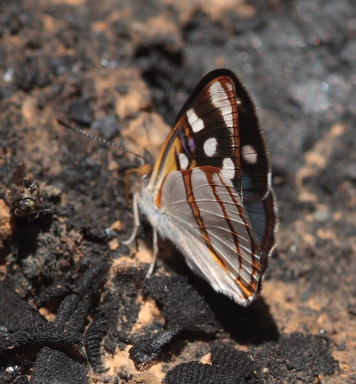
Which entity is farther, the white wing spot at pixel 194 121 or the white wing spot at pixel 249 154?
the white wing spot at pixel 249 154

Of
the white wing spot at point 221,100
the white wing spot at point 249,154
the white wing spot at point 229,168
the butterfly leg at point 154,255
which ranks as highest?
the white wing spot at point 221,100

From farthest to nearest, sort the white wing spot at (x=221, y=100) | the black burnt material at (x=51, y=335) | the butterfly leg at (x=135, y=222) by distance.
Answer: the butterfly leg at (x=135, y=222)
the white wing spot at (x=221, y=100)
the black burnt material at (x=51, y=335)

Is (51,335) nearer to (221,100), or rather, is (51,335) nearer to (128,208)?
(128,208)

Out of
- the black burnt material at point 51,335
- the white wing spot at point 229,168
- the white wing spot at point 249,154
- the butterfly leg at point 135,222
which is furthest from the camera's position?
the butterfly leg at point 135,222

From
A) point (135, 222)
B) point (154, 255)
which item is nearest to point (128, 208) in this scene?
point (135, 222)

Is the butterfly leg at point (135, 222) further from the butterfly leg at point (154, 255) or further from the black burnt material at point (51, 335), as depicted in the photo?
the black burnt material at point (51, 335)

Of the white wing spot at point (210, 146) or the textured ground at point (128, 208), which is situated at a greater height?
the white wing spot at point (210, 146)

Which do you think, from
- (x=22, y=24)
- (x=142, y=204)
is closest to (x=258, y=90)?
(x=142, y=204)

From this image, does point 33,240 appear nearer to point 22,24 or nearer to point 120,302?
point 120,302

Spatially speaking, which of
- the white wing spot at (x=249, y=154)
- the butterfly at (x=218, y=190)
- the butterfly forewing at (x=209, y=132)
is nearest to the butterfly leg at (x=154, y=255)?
the butterfly at (x=218, y=190)
